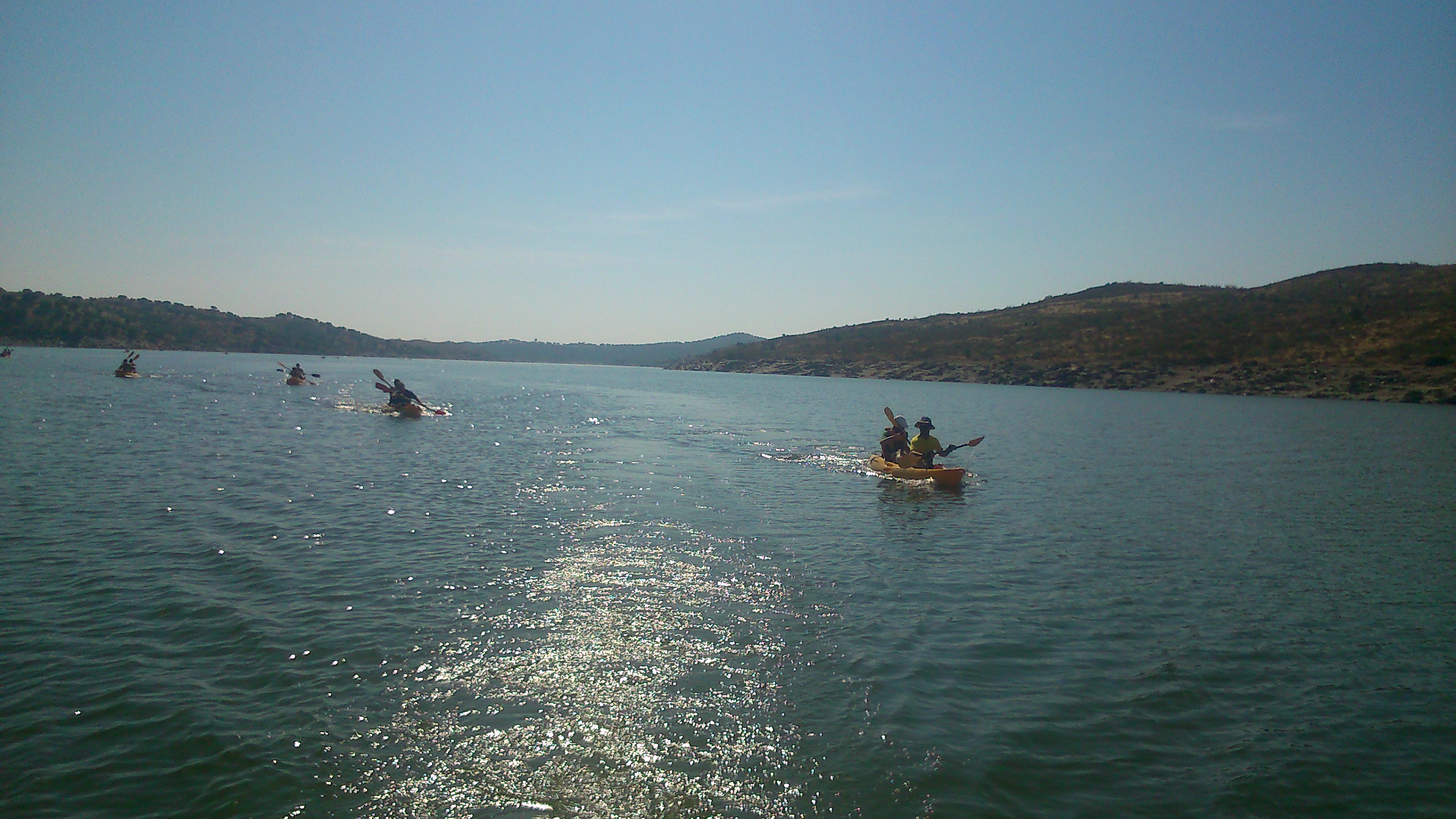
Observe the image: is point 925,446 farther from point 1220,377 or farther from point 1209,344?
point 1209,344

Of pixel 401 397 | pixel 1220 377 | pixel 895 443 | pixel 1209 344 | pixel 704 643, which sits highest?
pixel 1209 344

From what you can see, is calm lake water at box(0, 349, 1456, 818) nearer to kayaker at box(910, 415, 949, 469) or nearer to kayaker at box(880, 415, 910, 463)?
kayaker at box(910, 415, 949, 469)

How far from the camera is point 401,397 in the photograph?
42.5 metres

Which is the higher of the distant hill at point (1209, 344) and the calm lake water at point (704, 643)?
the distant hill at point (1209, 344)

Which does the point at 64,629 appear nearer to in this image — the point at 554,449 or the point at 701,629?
the point at 701,629

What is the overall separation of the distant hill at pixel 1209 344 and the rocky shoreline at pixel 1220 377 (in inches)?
7.6

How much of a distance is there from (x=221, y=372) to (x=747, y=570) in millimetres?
85915

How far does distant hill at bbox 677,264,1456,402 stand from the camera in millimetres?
72250

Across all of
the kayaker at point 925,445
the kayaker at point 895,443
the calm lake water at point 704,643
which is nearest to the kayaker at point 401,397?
the calm lake water at point 704,643

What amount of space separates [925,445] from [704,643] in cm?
1602

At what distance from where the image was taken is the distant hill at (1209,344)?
237 feet

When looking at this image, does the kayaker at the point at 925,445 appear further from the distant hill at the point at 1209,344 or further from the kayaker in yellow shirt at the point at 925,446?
the distant hill at the point at 1209,344

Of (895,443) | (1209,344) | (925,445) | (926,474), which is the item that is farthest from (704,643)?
(1209,344)

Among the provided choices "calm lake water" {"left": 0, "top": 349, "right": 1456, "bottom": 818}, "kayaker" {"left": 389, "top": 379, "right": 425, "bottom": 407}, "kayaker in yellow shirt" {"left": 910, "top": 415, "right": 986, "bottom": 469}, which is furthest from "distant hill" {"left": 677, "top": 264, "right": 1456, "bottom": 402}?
"kayaker" {"left": 389, "top": 379, "right": 425, "bottom": 407}
